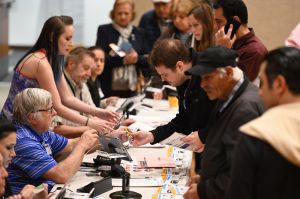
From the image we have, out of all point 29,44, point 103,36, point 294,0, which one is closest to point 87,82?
point 103,36

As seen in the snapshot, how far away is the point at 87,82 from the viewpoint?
5.21 meters

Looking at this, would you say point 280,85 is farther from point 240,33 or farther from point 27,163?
point 240,33

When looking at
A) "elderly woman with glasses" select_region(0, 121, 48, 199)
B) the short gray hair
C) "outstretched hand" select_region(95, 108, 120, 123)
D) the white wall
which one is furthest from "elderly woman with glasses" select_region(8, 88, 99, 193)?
the white wall

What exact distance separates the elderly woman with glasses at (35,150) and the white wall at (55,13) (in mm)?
6833

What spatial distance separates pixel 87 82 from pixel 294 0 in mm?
2811

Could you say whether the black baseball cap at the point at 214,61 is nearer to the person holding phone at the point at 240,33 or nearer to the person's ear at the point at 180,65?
the person's ear at the point at 180,65

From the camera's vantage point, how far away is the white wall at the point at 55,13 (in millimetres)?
9945

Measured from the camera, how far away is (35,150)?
3053 mm

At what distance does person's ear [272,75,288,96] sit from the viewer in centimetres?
189

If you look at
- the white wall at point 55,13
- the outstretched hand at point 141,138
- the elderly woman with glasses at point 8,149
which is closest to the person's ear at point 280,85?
the elderly woman with glasses at point 8,149

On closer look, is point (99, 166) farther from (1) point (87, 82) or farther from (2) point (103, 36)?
(2) point (103, 36)

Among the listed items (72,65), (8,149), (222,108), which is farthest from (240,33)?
(8,149)

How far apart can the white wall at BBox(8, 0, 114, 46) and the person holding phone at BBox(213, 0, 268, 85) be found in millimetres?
6410

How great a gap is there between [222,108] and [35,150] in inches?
47.3
